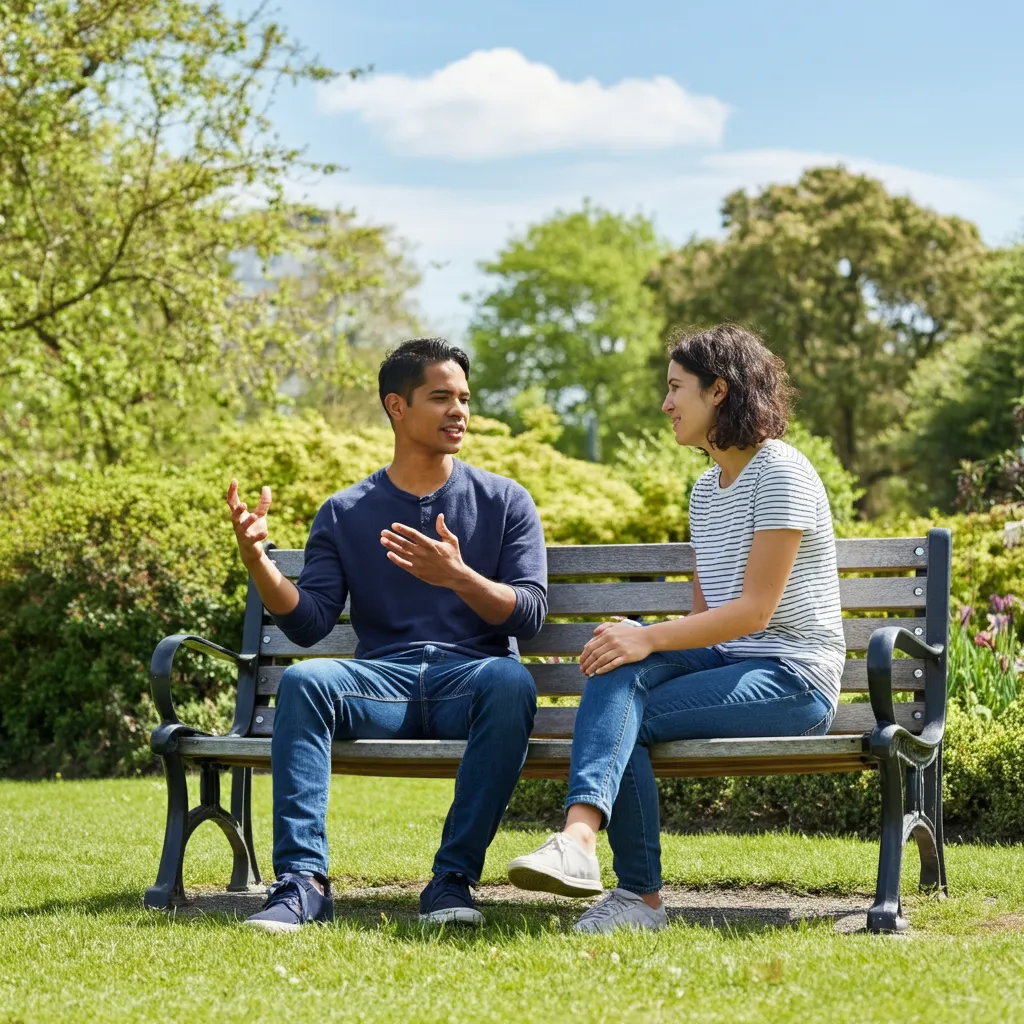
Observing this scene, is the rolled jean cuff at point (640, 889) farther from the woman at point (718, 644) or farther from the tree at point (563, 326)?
the tree at point (563, 326)

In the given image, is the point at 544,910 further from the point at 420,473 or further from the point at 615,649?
the point at 420,473

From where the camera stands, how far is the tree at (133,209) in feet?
38.6

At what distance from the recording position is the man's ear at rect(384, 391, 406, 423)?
4523 mm

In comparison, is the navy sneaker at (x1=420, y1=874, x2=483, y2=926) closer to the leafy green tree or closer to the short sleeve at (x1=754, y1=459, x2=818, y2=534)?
the short sleeve at (x1=754, y1=459, x2=818, y2=534)

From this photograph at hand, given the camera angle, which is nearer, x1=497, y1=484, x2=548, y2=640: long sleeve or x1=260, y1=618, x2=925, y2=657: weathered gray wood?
x1=497, y1=484, x2=548, y2=640: long sleeve

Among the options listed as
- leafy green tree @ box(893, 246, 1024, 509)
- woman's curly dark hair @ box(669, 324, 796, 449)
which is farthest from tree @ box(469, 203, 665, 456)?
woman's curly dark hair @ box(669, 324, 796, 449)

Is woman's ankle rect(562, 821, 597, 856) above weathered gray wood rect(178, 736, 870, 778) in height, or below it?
below

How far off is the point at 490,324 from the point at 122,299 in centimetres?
3452

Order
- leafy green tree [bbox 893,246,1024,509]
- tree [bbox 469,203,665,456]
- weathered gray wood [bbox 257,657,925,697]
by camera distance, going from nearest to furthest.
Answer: weathered gray wood [bbox 257,657,925,697] < leafy green tree [bbox 893,246,1024,509] < tree [bbox 469,203,665,456]

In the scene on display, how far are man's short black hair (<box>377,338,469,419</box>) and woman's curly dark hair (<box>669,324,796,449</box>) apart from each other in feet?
2.53

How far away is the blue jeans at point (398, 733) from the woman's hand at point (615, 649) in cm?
22

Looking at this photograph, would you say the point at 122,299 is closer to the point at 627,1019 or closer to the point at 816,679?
the point at 816,679

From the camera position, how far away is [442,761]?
13.1 feet

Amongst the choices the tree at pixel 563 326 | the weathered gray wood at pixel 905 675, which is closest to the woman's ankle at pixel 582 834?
the weathered gray wood at pixel 905 675
